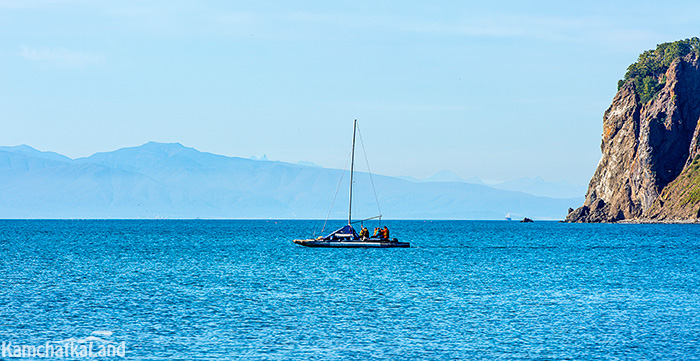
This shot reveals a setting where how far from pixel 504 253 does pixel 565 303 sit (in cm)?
5237

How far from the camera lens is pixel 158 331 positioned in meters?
36.4

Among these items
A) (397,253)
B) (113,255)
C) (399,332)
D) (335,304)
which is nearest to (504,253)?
(397,253)

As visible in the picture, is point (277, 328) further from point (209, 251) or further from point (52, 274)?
point (209, 251)

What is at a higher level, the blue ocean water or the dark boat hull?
the dark boat hull

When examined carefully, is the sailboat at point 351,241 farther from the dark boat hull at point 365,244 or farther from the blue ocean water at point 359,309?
the blue ocean water at point 359,309

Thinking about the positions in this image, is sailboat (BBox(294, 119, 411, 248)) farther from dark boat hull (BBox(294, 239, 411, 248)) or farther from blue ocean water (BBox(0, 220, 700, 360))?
blue ocean water (BBox(0, 220, 700, 360))

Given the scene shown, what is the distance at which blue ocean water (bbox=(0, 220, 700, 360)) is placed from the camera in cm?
3344

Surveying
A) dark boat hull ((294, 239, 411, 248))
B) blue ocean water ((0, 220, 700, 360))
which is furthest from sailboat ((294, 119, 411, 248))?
blue ocean water ((0, 220, 700, 360))

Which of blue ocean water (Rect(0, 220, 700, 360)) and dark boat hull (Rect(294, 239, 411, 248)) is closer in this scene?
blue ocean water (Rect(0, 220, 700, 360))

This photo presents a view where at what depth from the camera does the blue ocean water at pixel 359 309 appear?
3344 centimetres

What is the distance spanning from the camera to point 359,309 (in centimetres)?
4372

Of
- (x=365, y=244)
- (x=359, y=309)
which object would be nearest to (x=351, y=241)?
(x=365, y=244)

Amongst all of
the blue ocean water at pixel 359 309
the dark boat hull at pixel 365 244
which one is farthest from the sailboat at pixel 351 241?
the blue ocean water at pixel 359 309

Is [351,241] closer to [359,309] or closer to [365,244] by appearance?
[365,244]
